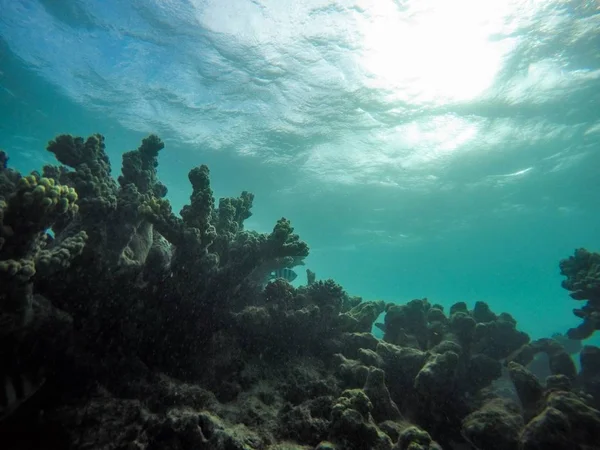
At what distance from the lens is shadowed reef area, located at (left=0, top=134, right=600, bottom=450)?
338cm

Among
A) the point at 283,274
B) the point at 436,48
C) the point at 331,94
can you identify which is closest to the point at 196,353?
the point at 283,274

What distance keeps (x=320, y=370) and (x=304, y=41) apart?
13910 mm

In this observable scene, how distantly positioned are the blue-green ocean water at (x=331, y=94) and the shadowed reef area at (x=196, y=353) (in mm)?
9905

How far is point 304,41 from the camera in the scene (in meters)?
13.6

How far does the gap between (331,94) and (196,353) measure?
15710 mm

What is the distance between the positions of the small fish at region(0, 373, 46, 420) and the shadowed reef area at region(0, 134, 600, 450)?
0.07ft

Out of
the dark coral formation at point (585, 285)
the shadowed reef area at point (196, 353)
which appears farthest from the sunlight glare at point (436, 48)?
the shadowed reef area at point (196, 353)

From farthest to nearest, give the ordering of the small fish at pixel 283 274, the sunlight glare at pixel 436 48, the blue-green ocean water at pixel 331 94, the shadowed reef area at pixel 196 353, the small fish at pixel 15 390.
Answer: the blue-green ocean water at pixel 331 94, the sunlight glare at pixel 436 48, the small fish at pixel 283 274, the shadowed reef area at pixel 196 353, the small fish at pixel 15 390

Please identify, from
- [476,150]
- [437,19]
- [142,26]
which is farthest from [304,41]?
[476,150]

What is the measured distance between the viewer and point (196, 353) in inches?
197

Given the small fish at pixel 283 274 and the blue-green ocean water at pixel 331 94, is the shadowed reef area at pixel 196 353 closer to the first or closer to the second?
the small fish at pixel 283 274

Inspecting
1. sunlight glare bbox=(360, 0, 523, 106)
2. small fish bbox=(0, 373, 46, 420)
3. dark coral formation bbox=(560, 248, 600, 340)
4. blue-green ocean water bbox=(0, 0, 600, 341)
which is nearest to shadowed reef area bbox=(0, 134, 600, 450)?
small fish bbox=(0, 373, 46, 420)

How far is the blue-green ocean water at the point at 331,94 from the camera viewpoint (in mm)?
13031

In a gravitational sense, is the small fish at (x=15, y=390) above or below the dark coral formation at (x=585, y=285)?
below
